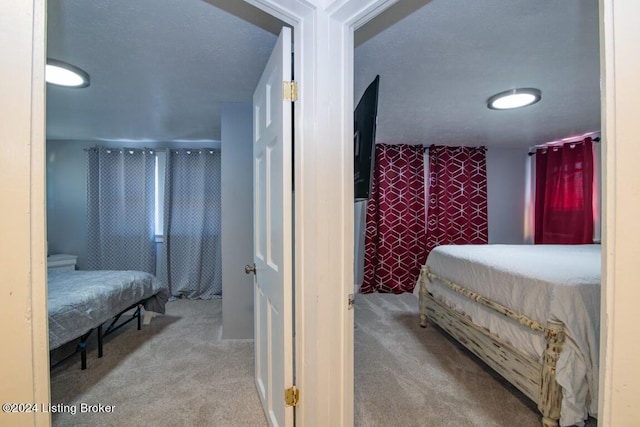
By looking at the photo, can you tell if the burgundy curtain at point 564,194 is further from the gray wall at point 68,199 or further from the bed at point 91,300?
the gray wall at point 68,199

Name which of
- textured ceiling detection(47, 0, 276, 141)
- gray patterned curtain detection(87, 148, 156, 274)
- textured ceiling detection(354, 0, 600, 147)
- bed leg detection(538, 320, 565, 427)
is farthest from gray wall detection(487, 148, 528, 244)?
gray patterned curtain detection(87, 148, 156, 274)

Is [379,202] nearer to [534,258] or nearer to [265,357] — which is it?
[534,258]

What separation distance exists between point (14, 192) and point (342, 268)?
91 cm

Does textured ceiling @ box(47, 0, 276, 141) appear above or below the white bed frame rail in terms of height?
above

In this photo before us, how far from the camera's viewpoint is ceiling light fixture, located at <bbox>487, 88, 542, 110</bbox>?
223 centimetres

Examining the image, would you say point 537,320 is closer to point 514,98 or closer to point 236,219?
point 514,98

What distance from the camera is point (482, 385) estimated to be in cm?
193

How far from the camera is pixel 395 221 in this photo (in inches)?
166

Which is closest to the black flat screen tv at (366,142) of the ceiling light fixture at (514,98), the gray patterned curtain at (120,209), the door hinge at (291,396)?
the door hinge at (291,396)

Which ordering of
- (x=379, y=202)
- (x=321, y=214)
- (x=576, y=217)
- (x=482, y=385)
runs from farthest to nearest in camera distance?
(x=379, y=202)
(x=576, y=217)
(x=482, y=385)
(x=321, y=214)

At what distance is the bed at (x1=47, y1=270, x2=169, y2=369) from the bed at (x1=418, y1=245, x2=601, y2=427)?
280 cm

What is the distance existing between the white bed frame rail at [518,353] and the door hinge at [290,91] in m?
1.72

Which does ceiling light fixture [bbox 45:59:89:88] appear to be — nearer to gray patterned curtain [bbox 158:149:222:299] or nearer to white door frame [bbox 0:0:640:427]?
white door frame [bbox 0:0:640:427]

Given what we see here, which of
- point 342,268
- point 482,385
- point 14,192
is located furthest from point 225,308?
point 14,192
